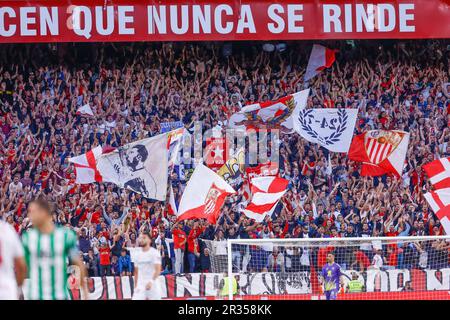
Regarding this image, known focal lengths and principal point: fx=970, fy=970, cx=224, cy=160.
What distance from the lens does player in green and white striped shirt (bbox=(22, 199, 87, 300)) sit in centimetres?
738

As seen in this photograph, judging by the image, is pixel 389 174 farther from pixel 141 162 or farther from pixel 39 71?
pixel 39 71

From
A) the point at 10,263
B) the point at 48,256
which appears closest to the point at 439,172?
the point at 48,256

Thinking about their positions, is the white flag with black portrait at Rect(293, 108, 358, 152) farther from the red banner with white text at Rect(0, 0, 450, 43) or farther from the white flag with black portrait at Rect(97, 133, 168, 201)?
the white flag with black portrait at Rect(97, 133, 168, 201)

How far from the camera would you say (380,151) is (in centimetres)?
1894

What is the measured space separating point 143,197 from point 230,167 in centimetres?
181

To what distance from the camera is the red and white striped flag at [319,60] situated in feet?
66.1

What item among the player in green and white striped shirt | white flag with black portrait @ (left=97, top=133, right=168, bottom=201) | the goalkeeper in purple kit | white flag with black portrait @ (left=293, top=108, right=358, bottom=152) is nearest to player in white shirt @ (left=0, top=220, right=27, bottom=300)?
the player in green and white striped shirt

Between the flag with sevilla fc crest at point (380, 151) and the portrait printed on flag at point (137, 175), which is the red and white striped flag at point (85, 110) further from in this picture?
the flag with sevilla fc crest at point (380, 151)

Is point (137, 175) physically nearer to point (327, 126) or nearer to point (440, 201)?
point (327, 126)

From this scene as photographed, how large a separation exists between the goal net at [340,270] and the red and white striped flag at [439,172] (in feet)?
7.08

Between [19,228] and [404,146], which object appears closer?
[19,228]

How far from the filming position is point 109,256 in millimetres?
16859

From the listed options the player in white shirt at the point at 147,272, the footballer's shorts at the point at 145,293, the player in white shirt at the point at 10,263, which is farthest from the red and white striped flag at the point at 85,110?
the player in white shirt at the point at 10,263
